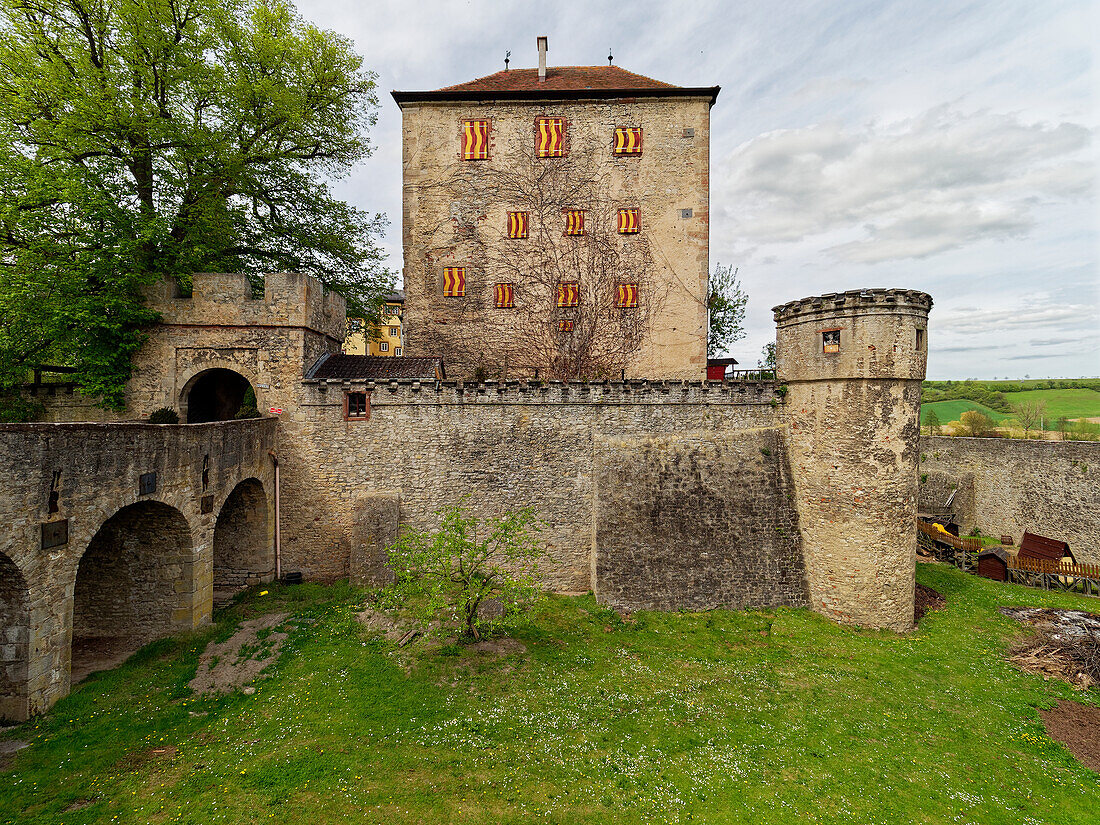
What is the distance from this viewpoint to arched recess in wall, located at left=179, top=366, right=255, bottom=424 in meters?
18.0

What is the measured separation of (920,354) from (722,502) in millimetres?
8276

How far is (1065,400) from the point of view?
5141 centimetres

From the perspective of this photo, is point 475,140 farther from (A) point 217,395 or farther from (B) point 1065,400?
(B) point 1065,400

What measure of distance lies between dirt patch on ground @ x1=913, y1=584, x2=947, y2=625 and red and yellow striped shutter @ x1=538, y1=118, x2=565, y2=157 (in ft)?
81.1

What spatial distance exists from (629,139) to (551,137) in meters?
4.00

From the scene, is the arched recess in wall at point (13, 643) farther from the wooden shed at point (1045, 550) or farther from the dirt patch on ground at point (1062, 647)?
the wooden shed at point (1045, 550)

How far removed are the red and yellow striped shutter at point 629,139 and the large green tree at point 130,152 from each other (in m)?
13.2

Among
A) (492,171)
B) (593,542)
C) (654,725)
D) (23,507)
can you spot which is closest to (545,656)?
(654,725)

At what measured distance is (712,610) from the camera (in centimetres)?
1477

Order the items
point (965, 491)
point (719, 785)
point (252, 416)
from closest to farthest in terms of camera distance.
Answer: point (719, 785), point (252, 416), point (965, 491)

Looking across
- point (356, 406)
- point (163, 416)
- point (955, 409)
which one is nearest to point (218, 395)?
point (163, 416)

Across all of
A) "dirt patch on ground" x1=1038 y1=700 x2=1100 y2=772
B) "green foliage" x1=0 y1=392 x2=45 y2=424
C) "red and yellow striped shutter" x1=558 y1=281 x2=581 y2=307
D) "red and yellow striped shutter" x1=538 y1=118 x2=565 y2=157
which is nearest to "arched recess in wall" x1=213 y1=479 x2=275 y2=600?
"green foliage" x1=0 y1=392 x2=45 y2=424

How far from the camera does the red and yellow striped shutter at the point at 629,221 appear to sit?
879 inches

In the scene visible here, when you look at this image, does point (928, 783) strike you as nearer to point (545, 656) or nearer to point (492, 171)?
point (545, 656)
